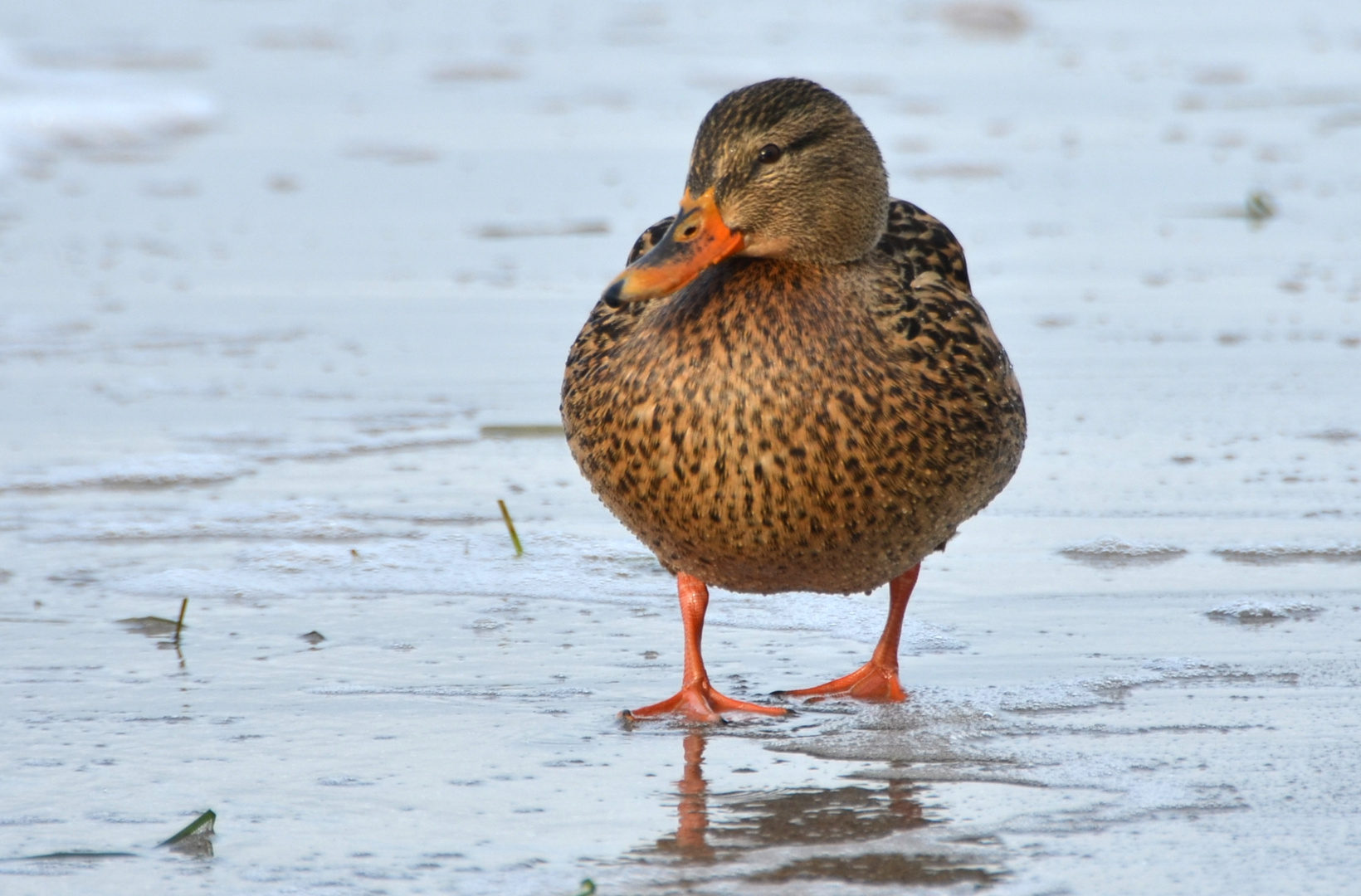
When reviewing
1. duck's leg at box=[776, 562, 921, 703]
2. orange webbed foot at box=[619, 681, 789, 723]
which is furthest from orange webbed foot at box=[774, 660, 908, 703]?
orange webbed foot at box=[619, 681, 789, 723]

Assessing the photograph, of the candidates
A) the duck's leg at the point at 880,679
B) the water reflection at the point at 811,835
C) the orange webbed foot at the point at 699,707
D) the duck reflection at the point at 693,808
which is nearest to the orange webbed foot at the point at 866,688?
the duck's leg at the point at 880,679

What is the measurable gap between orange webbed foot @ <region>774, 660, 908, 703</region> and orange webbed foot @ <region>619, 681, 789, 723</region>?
0.12 meters

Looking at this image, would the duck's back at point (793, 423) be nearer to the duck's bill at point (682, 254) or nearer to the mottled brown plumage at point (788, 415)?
the mottled brown plumage at point (788, 415)

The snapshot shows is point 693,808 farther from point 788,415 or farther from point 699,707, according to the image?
point 788,415

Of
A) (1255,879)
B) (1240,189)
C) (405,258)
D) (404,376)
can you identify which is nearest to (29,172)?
(405,258)

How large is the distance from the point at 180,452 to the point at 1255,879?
382 cm

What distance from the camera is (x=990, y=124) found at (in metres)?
11.3

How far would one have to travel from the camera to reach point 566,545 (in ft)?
16.7

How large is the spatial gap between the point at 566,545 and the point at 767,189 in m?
1.56

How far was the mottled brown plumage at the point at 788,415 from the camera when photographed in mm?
3795

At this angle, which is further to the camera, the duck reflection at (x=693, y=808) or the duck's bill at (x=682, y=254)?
the duck's bill at (x=682, y=254)

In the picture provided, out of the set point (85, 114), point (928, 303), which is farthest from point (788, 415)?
point (85, 114)

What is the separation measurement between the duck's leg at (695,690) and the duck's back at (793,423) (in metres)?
0.10

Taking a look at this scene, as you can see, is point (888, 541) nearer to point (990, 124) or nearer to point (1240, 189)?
point (1240, 189)
